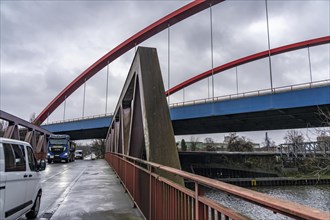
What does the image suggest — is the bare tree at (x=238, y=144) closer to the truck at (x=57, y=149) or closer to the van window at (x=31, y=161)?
the truck at (x=57, y=149)

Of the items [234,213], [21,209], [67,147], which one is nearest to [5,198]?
[21,209]

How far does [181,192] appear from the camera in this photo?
3.23 metres

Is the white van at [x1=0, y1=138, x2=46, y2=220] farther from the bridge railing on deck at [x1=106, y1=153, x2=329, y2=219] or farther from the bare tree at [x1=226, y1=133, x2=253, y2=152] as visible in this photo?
the bare tree at [x1=226, y1=133, x2=253, y2=152]

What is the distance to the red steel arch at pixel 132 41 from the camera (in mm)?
36156

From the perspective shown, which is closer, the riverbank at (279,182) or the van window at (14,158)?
the van window at (14,158)

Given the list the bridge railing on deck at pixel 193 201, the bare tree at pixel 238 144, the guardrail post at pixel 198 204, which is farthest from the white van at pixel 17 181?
the bare tree at pixel 238 144

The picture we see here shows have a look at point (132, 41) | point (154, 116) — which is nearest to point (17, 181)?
point (154, 116)

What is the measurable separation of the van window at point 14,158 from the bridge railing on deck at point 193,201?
2360mm

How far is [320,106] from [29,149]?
24.4 m

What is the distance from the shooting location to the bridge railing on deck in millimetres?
1449

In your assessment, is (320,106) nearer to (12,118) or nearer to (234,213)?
(234,213)

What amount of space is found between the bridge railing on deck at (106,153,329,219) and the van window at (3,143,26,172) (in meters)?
2.36

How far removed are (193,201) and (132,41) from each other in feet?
139

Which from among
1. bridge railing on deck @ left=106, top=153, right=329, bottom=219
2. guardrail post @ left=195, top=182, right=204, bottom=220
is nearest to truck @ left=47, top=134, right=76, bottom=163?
bridge railing on deck @ left=106, top=153, right=329, bottom=219
